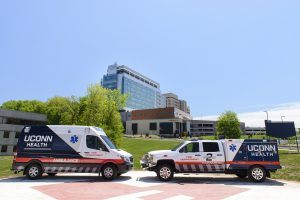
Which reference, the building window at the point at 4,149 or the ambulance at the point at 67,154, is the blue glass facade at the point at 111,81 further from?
the ambulance at the point at 67,154

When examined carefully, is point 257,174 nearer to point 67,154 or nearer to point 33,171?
point 67,154

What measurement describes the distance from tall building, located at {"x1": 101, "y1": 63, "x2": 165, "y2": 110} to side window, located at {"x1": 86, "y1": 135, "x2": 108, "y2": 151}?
13148cm

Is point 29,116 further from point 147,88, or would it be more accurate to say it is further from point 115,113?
point 147,88

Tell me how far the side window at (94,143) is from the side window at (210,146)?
563 cm

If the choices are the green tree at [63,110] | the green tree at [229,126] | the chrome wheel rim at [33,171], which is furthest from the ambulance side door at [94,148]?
the green tree at [229,126]

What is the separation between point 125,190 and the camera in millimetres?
10922

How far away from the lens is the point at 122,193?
1027 centimetres

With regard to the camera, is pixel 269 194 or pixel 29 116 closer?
pixel 269 194

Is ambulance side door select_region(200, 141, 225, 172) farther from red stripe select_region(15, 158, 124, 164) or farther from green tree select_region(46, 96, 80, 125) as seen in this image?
green tree select_region(46, 96, 80, 125)

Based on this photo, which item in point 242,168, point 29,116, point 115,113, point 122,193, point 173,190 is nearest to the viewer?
point 122,193

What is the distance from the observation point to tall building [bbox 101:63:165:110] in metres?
152

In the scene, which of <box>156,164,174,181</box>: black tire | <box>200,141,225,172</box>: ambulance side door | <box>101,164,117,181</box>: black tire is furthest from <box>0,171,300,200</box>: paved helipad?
<box>200,141,225,172</box>: ambulance side door

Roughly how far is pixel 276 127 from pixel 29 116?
51074mm

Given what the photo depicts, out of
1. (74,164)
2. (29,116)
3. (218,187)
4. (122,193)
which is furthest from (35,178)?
(29,116)
